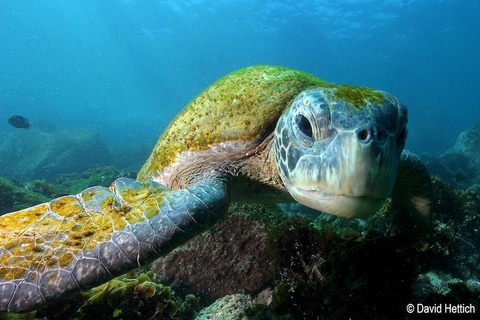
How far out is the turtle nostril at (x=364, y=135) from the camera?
1.79 m

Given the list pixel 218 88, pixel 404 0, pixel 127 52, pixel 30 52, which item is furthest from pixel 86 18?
pixel 218 88

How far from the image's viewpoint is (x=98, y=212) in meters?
2.12

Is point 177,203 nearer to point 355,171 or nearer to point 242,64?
point 355,171

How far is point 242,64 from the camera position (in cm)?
8975

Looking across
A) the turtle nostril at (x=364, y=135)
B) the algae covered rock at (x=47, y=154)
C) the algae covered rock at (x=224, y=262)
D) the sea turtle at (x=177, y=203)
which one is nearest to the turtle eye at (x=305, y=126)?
the sea turtle at (x=177, y=203)

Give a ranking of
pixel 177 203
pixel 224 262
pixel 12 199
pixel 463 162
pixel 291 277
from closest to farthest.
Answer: pixel 177 203 → pixel 291 277 → pixel 224 262 → pixel 12 199 → pixel 463 162

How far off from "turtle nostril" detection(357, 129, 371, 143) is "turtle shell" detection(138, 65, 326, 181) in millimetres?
1352

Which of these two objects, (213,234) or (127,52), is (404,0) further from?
(127,52)

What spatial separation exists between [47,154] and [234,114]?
78.8 feet

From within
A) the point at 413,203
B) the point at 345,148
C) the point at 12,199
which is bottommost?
the point at 12,199

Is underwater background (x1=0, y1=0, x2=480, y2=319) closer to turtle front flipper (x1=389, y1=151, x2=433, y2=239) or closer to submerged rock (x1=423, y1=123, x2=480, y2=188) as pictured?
submerged rock (x1=423, y1=123, x2=480, y2=188)

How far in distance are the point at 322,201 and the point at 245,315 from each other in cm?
140

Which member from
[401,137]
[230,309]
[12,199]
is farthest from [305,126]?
[12,199]

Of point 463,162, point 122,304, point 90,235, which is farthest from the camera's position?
point 463,162
